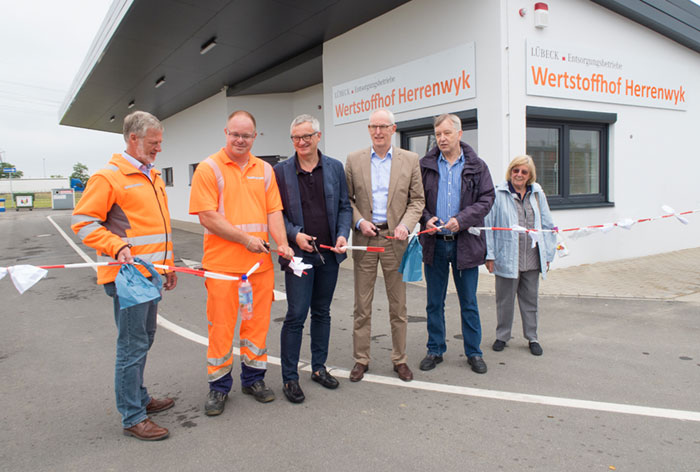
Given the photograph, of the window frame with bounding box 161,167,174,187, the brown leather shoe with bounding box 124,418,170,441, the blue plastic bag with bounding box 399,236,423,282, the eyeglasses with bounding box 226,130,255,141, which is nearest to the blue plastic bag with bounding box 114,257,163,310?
the brown leather shoe with bounding box 124,418,170,441

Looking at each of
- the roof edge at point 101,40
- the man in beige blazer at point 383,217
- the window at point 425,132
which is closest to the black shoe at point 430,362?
the man in beige blazer at point 383,217

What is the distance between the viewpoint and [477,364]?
13.5 ft

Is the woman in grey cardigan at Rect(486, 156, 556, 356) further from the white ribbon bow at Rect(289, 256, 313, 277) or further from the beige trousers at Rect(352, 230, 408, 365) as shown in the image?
the white ribbon bow at Rect(289, 256, 313, 277)

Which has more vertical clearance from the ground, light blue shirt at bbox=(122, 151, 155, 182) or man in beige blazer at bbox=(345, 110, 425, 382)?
light blue shirt at bbox=(122, 151, 155, 182)

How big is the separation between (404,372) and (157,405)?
1958mm

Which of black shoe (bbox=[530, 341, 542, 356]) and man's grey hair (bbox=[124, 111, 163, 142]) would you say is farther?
black shoe (bbox=[530, 341, 542, 356])

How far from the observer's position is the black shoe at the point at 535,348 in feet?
14.8

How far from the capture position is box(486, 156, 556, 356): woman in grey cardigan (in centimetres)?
456

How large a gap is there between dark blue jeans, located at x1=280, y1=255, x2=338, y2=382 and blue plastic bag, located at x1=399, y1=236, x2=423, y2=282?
1.96 feet

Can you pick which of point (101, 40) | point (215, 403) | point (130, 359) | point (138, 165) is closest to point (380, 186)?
point (138, 165)

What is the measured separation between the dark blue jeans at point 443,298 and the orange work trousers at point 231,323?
154 cm

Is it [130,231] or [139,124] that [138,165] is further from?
[130,231]

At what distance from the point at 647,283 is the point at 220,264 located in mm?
6962

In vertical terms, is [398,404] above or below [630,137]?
below
